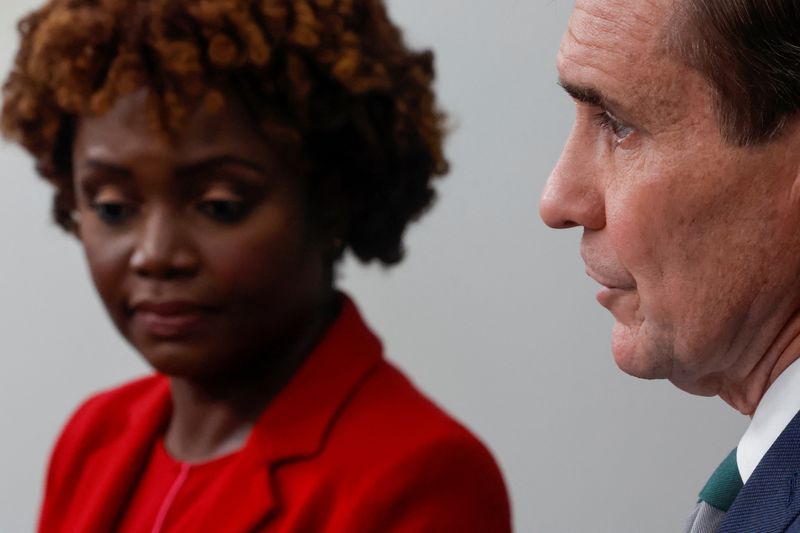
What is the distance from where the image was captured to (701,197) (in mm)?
750

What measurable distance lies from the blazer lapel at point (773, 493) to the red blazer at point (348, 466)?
0.39 metres

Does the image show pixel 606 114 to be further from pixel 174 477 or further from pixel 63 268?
pixel 63 268

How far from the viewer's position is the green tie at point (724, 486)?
0.86 metres

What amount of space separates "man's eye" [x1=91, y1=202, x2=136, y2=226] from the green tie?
22.1 inches

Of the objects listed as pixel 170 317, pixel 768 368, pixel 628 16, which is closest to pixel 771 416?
pixel 768 368

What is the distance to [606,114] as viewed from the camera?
2.64ft

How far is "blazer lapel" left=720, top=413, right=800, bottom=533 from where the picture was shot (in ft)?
2.41

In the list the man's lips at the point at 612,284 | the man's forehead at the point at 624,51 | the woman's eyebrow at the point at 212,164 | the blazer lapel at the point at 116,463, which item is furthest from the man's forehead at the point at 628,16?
the blazer lapel at the point at 116,463

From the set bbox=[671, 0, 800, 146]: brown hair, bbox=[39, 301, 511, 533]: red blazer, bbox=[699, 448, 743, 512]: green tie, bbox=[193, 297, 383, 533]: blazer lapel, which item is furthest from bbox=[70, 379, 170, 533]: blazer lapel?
bbox=[671, 0, 800, 146]: brown hair

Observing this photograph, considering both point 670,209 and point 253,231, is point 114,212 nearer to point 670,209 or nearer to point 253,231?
point 253,231

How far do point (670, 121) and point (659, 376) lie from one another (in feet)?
0.53

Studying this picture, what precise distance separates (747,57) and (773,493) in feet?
0.80

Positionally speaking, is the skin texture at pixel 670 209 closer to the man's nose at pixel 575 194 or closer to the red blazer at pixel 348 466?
the man's nose at pixel 575 194

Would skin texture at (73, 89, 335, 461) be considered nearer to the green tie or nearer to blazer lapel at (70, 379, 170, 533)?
blazer lapel at (70, 379, 170, 533)
